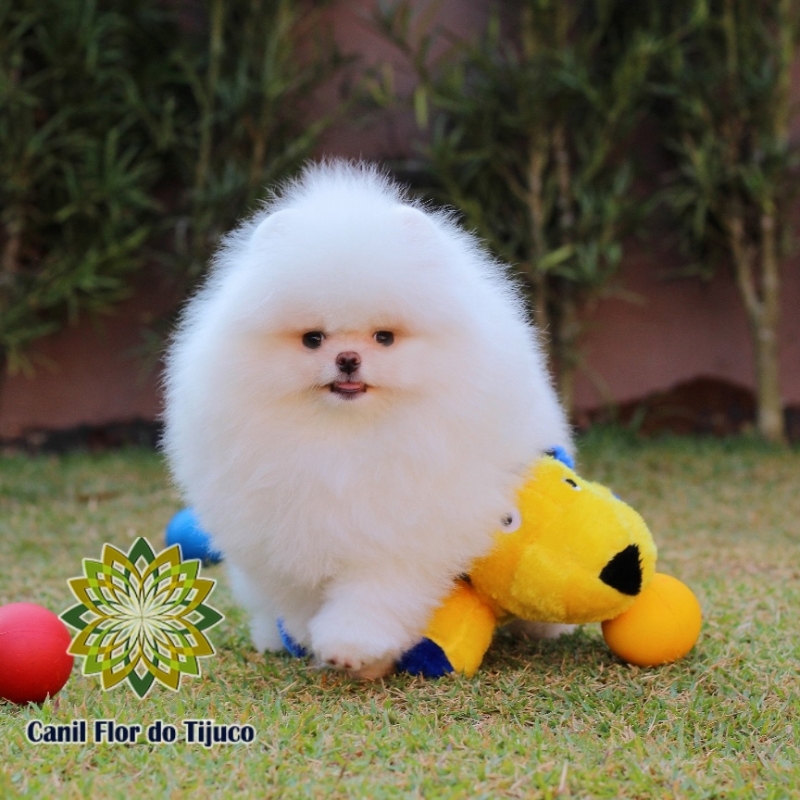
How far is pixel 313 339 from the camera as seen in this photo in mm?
1850

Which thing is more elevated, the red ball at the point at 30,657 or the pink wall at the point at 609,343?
the red ball at the point at 30,657

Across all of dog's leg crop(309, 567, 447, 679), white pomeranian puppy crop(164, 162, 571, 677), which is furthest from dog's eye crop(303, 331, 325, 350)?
dog's leg crop(309, 567, 447, 679)

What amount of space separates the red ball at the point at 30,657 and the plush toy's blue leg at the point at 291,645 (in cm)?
44

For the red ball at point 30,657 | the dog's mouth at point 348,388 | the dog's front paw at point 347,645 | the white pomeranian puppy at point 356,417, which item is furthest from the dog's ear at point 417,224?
the red ball at point 30,657

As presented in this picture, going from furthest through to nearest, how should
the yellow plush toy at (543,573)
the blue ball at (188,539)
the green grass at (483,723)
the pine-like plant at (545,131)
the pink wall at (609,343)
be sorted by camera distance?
1. the pink wall at (609,343)
2. the pine-like plant at (545,131)
3. the blue ball at (188,539)
4. the yellow plush toy at (543,573)
5. the green grass at (483,723)

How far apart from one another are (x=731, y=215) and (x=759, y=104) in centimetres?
53

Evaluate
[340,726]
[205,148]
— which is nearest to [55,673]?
[340,726]

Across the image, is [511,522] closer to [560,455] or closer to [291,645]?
[560,455]

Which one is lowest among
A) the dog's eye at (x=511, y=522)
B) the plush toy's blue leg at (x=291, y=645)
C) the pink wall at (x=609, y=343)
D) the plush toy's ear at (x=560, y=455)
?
the pink wall at (x=609, y=343)

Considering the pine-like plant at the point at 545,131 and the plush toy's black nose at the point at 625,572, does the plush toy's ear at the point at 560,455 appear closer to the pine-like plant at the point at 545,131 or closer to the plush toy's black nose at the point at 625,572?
the plush toy's black nose at the point at 625,572

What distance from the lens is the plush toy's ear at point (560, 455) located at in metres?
2.12

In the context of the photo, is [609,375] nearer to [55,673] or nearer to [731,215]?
[731,215]

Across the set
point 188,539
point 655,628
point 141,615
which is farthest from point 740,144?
point 141,615

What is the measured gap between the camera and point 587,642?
226 centimetres
